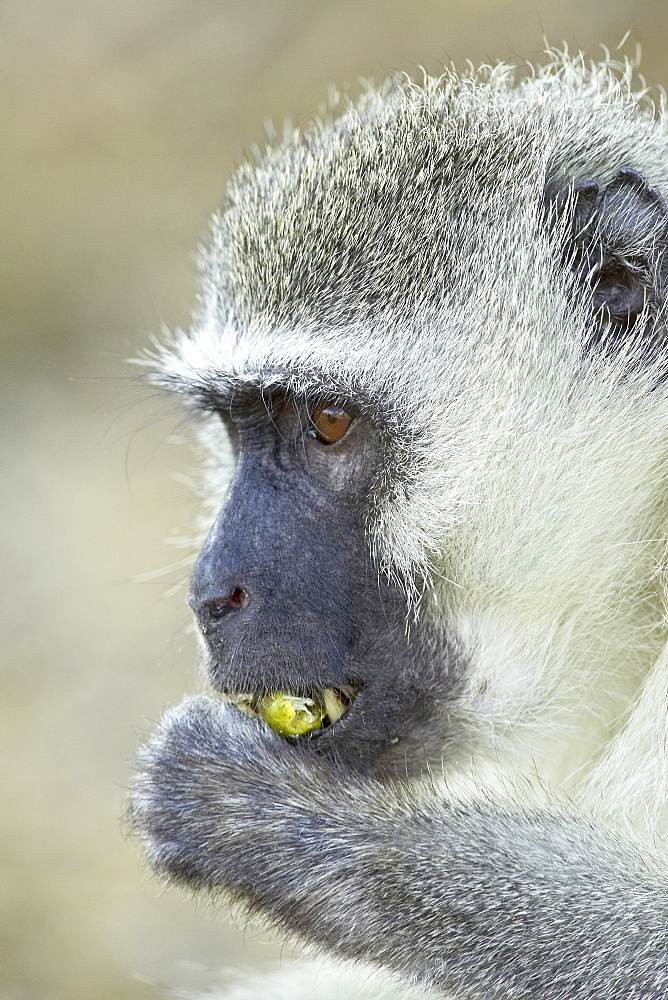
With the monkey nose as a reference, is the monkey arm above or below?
below

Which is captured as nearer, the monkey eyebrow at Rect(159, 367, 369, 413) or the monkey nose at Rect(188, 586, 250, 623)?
the monkey nose at Rect(188, 586, 250, 623)

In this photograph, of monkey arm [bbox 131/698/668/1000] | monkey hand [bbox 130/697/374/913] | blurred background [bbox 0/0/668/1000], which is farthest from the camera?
blurred background [bbox 0/0/668/1000]

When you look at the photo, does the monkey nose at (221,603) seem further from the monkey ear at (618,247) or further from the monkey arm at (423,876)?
the monkey ear at (618,247)

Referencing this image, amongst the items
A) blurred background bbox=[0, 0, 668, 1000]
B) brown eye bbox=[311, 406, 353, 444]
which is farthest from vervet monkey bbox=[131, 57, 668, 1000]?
blurred background bbox=[0, 0, 668, 1000]

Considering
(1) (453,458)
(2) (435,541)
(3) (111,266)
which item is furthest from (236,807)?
(3) (111,266)

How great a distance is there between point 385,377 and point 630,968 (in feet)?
4.80

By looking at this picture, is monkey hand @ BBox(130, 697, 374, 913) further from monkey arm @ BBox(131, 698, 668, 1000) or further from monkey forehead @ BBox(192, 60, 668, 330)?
monkey forehead @ BBox(192, 60, 668, 330)

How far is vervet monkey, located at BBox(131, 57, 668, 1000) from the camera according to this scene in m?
2.75

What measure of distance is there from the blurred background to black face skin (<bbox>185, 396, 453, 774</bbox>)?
3.24 meters

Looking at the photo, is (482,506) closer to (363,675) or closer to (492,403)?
(492,403)

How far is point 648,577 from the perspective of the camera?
116 inches

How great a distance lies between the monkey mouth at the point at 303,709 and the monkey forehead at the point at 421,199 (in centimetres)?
96

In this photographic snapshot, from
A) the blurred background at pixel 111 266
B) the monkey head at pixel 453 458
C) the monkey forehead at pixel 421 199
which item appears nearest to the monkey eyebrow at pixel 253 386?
the monkey head at pixel 453 458

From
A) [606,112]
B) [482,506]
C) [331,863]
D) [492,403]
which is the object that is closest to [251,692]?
[331,863]
